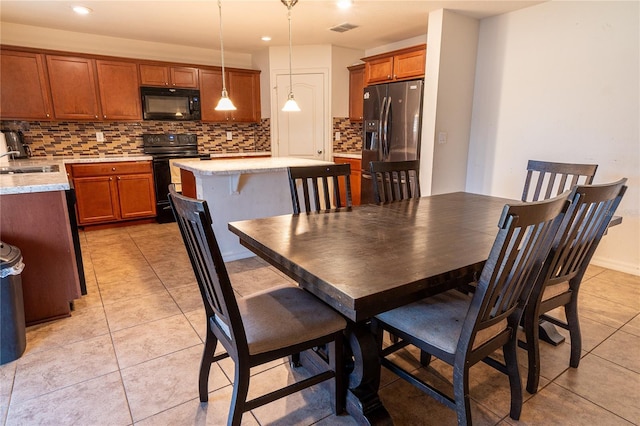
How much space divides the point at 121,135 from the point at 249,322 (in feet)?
14.8

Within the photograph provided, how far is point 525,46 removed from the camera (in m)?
3.48

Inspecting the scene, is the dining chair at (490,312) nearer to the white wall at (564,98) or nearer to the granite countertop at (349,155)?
the white wall at (564,98)

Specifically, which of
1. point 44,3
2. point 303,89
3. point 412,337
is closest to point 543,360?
point 412,337

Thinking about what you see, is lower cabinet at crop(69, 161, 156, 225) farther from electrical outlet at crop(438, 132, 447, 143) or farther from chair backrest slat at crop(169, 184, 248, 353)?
chair backrest slat at crop(169, 184, 248, 353)

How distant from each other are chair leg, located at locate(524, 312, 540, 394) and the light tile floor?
6 centimetres

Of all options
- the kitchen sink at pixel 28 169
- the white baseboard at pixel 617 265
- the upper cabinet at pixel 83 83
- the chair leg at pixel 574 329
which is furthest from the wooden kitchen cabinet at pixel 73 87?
the white baseboard at pixel 617 265

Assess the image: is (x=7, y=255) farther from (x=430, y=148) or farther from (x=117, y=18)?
(x=430, y=148)

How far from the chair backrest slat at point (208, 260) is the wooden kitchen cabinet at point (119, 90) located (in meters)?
4.07

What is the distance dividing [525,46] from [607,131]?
3.68 feet

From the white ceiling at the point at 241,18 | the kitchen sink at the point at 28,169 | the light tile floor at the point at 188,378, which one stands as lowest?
the light tile floor at the point at 188,378

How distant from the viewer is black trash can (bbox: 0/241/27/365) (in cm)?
183

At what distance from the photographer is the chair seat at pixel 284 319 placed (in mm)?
1281

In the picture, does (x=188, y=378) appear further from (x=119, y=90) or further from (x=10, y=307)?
(x=119, y=90)

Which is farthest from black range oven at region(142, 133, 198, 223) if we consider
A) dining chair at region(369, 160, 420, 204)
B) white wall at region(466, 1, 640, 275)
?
white wall at region(466, 1, 640, 275)
